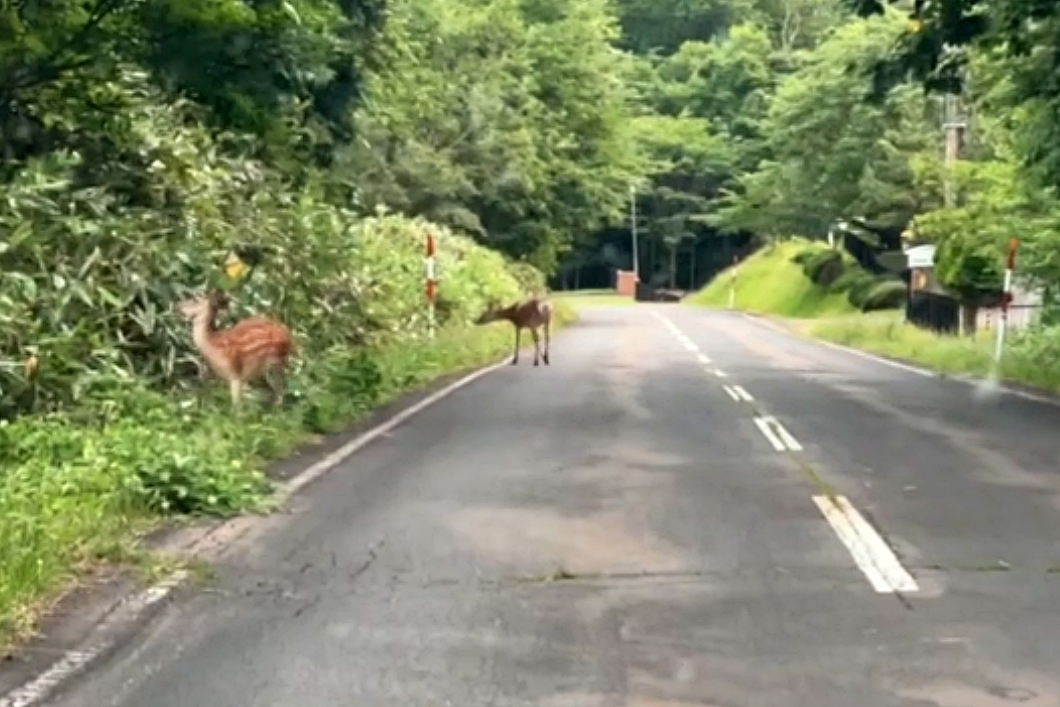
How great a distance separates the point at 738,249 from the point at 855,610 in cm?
8974

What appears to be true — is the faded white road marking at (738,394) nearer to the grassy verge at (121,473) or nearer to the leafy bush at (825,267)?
the grassy verge at (121,473)

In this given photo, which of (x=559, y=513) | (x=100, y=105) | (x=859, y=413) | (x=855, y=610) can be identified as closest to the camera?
(x=855, y=610)

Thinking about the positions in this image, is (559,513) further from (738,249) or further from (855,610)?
(738,249)

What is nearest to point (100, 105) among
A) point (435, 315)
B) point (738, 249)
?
point (435, 315)

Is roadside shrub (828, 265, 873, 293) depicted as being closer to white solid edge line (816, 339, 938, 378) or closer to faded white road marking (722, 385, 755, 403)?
white solid edge line (816, 339, 938, 378)

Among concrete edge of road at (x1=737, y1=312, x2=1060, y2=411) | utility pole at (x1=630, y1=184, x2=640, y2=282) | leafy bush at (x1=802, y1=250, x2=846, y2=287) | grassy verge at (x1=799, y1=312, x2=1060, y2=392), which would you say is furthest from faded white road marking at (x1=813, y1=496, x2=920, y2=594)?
utility pole at (x1=630, y1=184, x2=640, y2=282)

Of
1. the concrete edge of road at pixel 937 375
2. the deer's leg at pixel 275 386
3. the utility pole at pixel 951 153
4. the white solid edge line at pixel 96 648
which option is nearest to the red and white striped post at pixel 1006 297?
the concrete edge of road at pixel 937 375

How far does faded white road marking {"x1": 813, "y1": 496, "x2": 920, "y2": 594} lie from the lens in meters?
8.70

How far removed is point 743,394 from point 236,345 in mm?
9408

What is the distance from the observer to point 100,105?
16.6 meters

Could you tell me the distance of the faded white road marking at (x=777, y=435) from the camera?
15141 millimetres

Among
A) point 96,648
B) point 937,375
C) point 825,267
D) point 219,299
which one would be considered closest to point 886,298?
point 825,267

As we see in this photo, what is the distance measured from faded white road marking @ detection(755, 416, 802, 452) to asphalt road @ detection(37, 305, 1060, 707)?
0.09 metres

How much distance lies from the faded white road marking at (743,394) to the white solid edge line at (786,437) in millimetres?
2956
